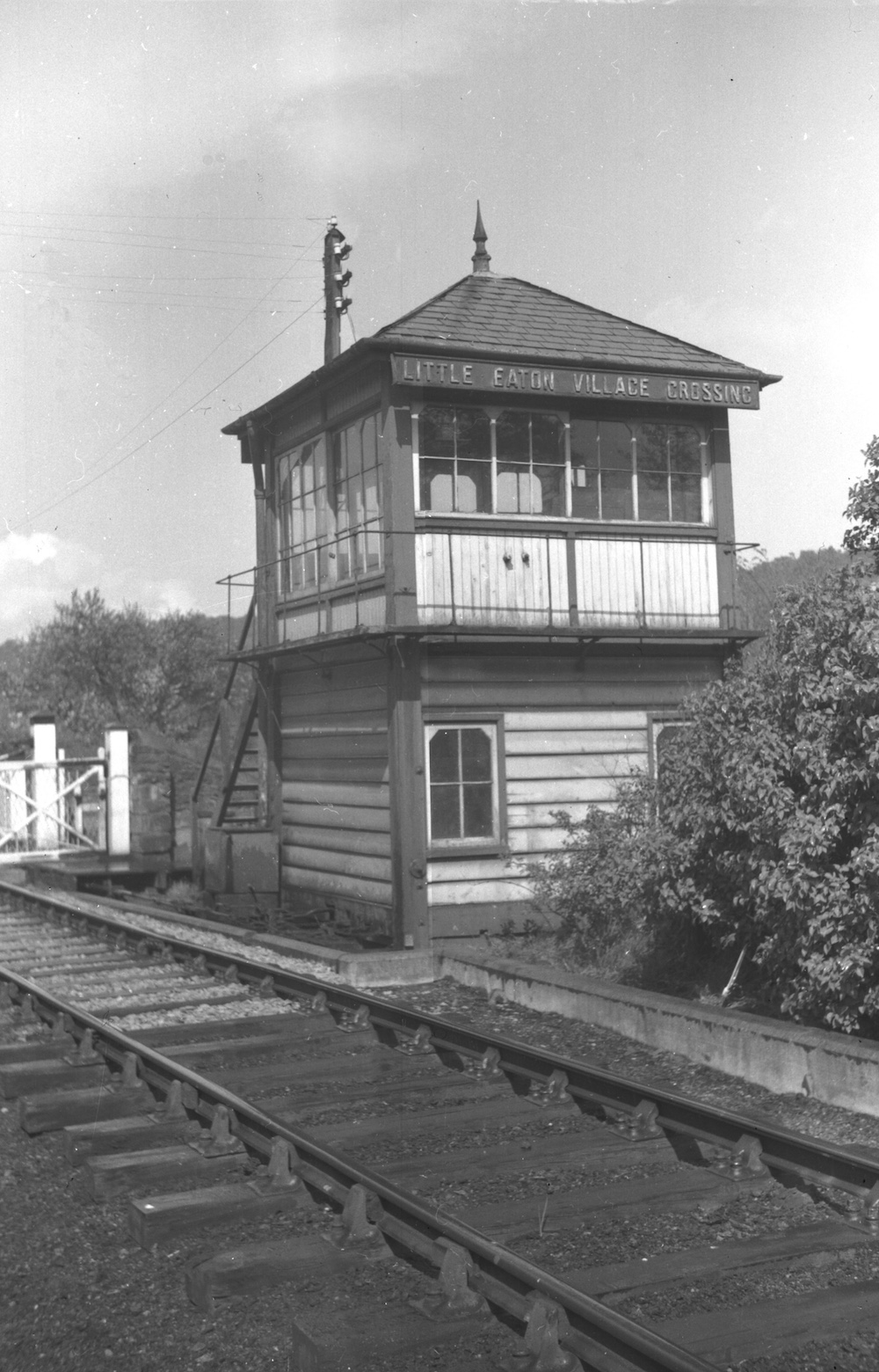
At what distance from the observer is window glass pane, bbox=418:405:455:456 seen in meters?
14.0

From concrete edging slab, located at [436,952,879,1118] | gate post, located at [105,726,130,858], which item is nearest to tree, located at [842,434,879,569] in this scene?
concrete edging slab, located at [436,952,879,1118]

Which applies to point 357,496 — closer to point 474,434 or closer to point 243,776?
point 474,434

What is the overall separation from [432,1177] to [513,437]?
954 centimetres

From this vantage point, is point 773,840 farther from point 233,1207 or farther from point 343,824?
point 343,824

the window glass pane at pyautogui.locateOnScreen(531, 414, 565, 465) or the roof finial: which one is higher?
the roof finial

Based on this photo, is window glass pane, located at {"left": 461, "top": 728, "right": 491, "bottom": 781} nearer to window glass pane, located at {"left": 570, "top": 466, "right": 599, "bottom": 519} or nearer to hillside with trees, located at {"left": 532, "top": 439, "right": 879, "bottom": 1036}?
window glass pane, located at {"left": 570, "top": 466, "right": 599, "bottom": 519}

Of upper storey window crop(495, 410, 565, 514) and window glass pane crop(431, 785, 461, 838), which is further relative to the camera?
upper storey window crop(495, 410, 565, 514)

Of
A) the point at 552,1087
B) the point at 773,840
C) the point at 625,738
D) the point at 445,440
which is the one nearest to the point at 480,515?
the point at 445,440

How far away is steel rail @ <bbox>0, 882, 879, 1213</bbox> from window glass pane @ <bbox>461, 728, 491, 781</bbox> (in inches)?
140

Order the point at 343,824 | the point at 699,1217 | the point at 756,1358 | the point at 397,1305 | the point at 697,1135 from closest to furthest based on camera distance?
the point at 756,1358 → the point at 397,1305 → the point at 699,1217 → the point at 697,1135 → the point at 343,824

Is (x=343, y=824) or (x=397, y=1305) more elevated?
(x=343, y=824)

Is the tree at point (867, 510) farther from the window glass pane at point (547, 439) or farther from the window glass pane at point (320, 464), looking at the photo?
the window glass pane at point (320, 464)

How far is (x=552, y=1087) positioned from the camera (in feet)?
23.4

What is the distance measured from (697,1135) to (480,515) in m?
8.59
